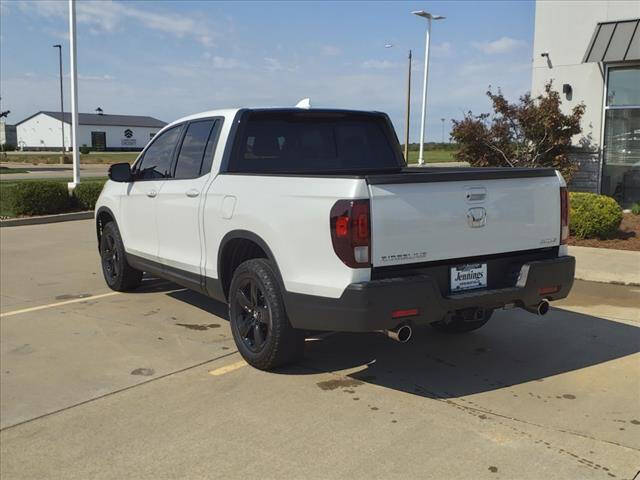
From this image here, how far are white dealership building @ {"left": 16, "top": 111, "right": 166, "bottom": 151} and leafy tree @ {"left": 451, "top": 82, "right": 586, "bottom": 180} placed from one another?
8702 cm

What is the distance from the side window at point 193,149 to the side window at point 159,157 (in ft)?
0.69

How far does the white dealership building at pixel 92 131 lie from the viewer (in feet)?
312

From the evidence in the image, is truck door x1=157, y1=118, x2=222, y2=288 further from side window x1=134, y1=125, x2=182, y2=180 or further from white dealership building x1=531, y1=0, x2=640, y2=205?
white dealership building x1=531, y1=0, x2=640, y2=205

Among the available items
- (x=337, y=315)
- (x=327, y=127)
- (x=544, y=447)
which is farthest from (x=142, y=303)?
(x=544, y=447)

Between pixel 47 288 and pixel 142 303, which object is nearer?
pixel 142 303

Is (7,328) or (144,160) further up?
(144,160)

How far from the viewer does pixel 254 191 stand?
4.57m

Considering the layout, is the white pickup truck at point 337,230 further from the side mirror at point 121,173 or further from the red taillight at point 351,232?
the side mirror at point 121,173

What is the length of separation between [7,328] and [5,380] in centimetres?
142

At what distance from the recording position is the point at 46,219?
1392cm

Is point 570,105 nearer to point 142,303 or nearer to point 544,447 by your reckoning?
point 142,303

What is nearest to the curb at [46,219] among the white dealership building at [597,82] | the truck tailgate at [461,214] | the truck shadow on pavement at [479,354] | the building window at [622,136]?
the truck shadow on pavement at [479,354]

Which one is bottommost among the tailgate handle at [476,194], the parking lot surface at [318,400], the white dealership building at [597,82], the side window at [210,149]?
the parking lot surface at [318,400]

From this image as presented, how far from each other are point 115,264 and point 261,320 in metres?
3.31
